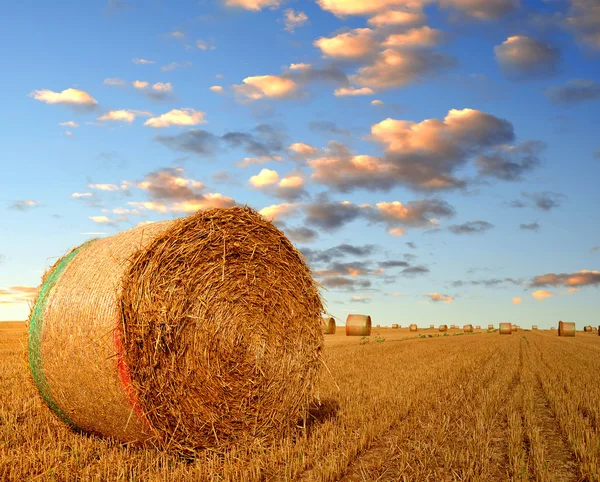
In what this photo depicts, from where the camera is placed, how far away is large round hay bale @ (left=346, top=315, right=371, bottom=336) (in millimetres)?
33906

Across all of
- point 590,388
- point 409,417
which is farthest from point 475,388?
point 409,417

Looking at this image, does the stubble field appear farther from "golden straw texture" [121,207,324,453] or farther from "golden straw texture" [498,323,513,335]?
"golden straw texture" [498,323,513,335]

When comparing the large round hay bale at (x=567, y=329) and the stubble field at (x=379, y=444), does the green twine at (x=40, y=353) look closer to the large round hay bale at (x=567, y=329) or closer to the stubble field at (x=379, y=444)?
the stubble field at (x=379, y=444)

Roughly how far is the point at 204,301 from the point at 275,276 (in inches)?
46.1

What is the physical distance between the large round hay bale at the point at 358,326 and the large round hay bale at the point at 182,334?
1059 inches

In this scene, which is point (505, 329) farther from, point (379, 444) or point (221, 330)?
point (221, 330)

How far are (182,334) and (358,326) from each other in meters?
28.6

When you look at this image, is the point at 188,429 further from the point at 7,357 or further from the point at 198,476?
the point at 7,357

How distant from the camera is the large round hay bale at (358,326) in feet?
111

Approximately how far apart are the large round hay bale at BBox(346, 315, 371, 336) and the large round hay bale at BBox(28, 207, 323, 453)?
2690cm

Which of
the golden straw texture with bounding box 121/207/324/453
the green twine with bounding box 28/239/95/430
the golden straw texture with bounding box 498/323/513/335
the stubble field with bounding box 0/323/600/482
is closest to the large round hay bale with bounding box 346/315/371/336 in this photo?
the stubble field with bounding box 0/323/600/482

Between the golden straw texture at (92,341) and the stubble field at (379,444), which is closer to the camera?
the stubble field at (379,444)

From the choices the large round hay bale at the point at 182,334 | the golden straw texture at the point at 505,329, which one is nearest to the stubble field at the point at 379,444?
the large round hay bale at the point at 182,334

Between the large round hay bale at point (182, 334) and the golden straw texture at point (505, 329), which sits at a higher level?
the large round hay bale at point (182, 334)
